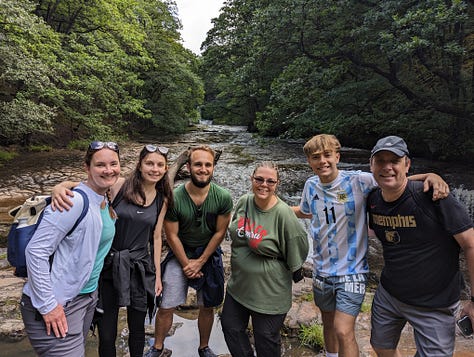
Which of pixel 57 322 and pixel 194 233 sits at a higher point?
pixel 194 233

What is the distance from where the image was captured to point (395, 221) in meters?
1.98

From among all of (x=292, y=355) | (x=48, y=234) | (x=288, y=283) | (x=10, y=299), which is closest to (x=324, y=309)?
(x=288, y=283)

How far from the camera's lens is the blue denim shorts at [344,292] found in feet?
7.11

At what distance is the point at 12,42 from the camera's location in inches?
320

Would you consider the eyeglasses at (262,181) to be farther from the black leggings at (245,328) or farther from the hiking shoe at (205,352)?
the hiking shoe at (205,352)

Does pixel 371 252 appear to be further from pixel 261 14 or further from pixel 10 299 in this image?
pixel 261 14

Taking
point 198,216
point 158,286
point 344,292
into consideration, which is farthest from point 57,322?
point 344,292

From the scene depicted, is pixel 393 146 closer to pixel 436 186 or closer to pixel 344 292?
pixel 436 186

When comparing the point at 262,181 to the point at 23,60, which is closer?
the point at 262,181

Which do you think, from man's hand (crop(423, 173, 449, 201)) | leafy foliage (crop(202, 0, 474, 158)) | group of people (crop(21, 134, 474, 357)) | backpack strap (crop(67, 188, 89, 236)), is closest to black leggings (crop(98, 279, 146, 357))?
group of people (crop(21, 134, 474, 357))

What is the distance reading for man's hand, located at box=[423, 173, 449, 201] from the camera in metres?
1.82

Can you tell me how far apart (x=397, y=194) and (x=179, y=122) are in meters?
20.6

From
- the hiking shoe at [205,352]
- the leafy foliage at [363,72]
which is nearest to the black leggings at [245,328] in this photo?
the hiking shoe at [205,352]

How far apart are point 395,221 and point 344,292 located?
0.63 metres
